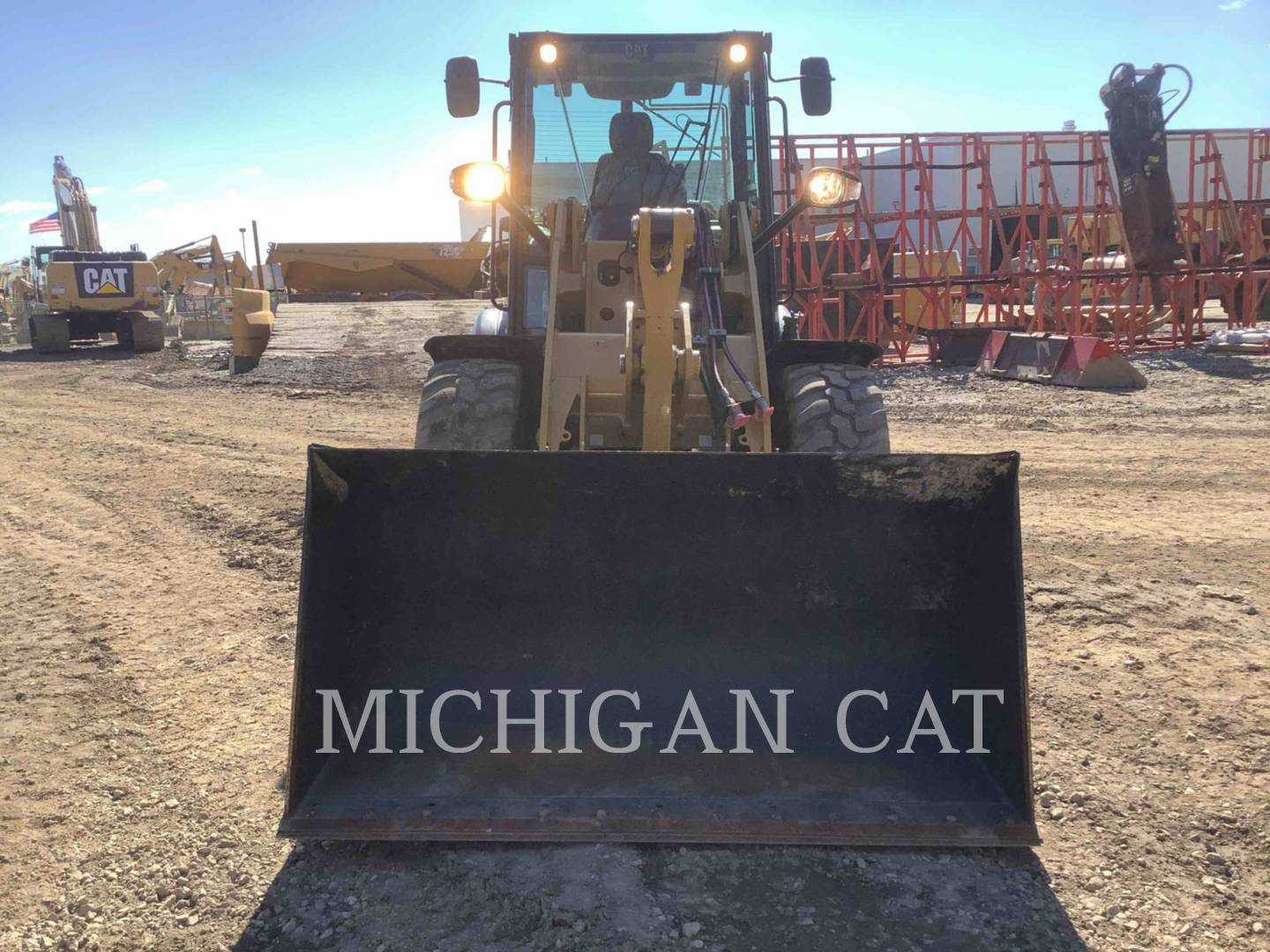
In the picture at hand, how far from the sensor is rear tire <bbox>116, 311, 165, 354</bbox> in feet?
66.6

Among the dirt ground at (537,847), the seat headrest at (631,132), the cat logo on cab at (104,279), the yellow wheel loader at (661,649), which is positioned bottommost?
the dirt ground at (537,847)

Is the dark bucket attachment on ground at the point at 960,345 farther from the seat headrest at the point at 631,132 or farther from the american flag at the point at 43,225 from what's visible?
the american flag at the point at 43,225

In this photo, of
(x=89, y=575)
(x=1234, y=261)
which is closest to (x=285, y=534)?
(x=89, y=575)

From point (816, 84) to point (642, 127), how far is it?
85cm

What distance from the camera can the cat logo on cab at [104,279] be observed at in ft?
65.3

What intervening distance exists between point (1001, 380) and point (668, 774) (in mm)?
10560

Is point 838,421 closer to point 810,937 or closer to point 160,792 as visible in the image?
point 810,937

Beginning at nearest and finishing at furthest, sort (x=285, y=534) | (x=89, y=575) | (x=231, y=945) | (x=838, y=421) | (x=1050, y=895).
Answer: (x=231, y=945), (x=1050, y=895), (x=838, y=421), (x=89, y=575), (x=285, y=534)

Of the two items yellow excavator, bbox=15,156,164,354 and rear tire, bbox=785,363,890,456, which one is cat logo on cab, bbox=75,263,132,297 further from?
rear tire, bbox=785,363,890,456

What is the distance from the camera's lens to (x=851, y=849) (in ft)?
8.45

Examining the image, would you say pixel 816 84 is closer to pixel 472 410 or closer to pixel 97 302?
pixel 472 410

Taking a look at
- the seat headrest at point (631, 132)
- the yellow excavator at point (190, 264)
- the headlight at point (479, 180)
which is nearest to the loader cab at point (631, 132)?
the seat headrest at point (631, 132)

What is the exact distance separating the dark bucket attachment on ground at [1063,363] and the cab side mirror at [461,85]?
8926 millimetres

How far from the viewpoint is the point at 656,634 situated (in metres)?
2.91
